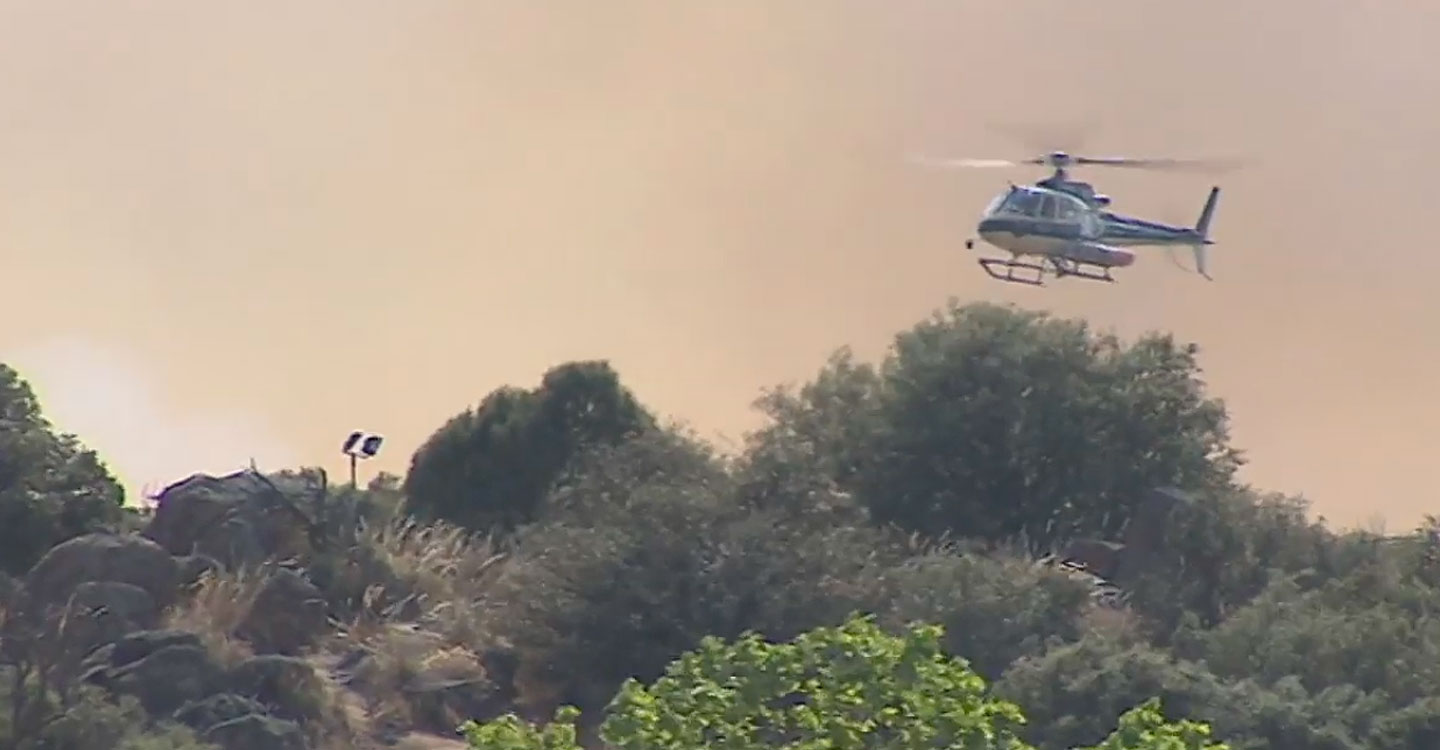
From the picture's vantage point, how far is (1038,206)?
59.7m

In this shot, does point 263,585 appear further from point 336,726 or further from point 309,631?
point 336,726

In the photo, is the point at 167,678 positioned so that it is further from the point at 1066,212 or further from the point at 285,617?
the point at 1066,212

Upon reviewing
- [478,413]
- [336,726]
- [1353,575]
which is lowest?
[336,726]

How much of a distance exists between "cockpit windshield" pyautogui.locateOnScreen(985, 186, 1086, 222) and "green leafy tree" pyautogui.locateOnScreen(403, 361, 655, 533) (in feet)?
37.3

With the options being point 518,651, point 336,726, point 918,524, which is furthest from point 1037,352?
point 336,726

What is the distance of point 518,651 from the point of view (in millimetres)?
52281

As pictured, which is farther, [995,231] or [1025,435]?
[1025,435]

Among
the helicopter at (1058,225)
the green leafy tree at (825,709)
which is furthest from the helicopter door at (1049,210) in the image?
the green leafy tree at (825,709)

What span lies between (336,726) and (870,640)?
1925 cm

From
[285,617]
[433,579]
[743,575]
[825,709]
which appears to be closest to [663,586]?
[743,575]

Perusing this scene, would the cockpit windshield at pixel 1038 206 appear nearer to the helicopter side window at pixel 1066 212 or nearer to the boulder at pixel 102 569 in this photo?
the helicopter side window at pixel 1066 212

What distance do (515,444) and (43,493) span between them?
14000mm

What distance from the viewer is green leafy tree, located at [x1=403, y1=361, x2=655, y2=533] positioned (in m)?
67.0

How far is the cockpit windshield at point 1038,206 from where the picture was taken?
59.6 m
